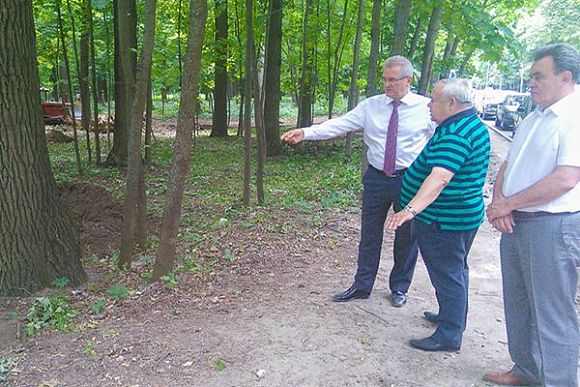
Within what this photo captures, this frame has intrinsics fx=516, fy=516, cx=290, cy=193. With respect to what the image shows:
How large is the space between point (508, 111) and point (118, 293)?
79.2 ft

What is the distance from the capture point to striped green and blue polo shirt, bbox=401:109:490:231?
3186 mm

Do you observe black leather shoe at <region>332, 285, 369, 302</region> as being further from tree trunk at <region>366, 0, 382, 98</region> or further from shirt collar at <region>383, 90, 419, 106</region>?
tree trunk at <region>366, 0, 382, 98</region>

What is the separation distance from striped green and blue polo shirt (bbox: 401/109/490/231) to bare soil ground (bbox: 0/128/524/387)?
3.19 ft

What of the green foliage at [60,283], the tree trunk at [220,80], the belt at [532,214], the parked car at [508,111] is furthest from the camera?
the parked car at [508,111]

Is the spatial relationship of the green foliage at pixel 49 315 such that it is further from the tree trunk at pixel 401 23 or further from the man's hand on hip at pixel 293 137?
the tree trunk at pixel 401 23

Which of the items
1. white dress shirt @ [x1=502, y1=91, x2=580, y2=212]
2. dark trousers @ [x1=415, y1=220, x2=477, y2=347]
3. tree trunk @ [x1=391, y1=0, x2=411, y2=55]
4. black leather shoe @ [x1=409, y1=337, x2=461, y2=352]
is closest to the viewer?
white dress shirt @ [x1=502, y1=91, x2=580, y2=212]

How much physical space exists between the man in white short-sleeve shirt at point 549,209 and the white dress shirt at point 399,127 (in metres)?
1.10

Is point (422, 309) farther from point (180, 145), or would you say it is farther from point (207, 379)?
point (180, 145)

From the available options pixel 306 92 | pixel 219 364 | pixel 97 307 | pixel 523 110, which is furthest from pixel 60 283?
pixel 523 110

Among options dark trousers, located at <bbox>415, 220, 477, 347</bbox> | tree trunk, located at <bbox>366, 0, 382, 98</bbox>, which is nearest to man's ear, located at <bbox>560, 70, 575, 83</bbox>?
dark trousers, located at <bbox>415, 220, 477, 347</bbox>

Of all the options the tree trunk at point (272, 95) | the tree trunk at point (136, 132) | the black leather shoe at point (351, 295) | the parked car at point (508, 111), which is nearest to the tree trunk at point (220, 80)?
the tree trunk at point (272, 95)

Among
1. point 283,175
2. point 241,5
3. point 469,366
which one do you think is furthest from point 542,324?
point 241,5

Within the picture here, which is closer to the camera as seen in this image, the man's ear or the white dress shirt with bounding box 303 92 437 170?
the man's ear

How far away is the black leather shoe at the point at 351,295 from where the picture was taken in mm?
4406
